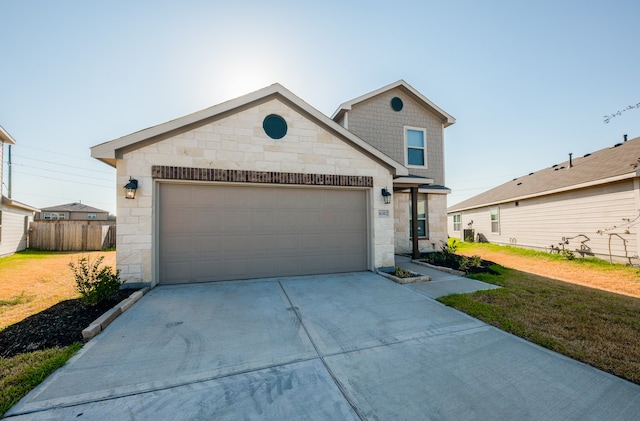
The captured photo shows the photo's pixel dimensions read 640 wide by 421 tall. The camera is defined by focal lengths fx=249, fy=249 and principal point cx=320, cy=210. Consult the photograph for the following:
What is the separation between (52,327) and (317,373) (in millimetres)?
4292

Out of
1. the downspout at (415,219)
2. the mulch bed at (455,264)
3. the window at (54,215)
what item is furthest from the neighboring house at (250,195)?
the window at (54,215)

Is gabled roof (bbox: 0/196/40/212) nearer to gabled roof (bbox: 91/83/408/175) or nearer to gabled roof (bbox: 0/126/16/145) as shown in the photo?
gabled roof (bbox: 0/126/16/145)

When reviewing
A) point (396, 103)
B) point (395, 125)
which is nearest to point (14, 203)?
point (395, 125)

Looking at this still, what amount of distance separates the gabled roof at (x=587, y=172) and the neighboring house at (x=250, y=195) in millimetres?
8980

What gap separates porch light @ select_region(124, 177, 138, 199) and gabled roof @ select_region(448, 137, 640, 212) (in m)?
15.5

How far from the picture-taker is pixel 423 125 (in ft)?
39.4

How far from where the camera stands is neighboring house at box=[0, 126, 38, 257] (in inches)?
490

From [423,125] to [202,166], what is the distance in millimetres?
10243

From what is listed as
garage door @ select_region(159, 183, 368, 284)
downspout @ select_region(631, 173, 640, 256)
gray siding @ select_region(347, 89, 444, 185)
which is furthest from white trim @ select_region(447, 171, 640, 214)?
garage door @ select_region(159, 183, 368, 284)

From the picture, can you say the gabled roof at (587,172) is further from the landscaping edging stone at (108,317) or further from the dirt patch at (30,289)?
the dirt patch at (30,289)

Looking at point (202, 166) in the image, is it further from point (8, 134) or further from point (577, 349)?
point (8, 134)

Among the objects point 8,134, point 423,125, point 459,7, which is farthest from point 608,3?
point 8,134

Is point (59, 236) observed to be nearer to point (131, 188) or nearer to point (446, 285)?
point (131, 188)

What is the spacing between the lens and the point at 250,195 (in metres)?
6.73
